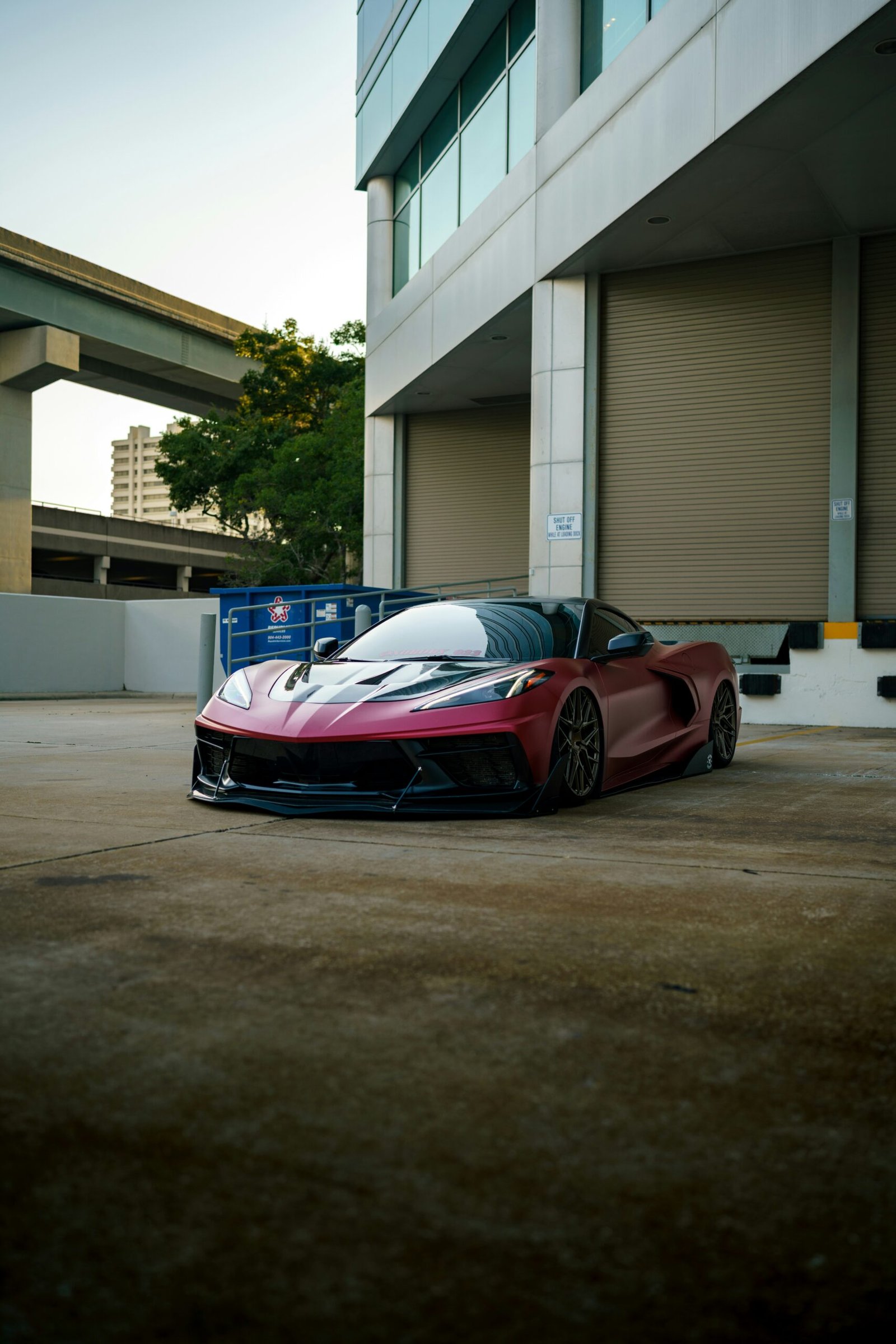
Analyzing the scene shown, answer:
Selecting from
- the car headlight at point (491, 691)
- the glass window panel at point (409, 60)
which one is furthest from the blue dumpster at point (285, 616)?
the car headlight at point (491, 691)

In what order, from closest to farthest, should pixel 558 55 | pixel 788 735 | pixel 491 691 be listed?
pixel 491 691, pixel 788 735, pixel 558 55

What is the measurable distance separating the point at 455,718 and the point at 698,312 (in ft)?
35.6

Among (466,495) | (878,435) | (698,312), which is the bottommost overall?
(878,435)

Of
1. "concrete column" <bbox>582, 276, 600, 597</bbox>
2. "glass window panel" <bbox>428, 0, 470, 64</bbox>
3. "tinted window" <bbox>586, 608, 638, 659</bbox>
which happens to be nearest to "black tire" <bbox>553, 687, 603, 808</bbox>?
"tinted window" <bbox>586, 608, 638, 659</bbox>

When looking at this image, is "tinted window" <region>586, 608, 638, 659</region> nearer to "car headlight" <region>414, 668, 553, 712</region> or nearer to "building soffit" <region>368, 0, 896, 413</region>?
"car headlight" <region>414, 668, 553, 712</region>

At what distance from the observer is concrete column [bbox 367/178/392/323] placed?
22.2m

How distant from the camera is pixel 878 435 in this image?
13398mm

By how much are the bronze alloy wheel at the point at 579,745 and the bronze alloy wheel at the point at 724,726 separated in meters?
1.86

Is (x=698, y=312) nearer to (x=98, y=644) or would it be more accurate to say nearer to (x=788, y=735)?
(x=788, y=735)

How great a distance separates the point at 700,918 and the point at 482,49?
1810 cm

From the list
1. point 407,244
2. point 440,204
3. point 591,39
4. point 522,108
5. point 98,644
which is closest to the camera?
point 591,39

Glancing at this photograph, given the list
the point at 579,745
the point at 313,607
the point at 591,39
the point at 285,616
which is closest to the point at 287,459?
the point at 285,616

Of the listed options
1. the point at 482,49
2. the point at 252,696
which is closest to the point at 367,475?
the point at 482,49

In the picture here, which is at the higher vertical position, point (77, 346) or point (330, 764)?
point (77, 346)
